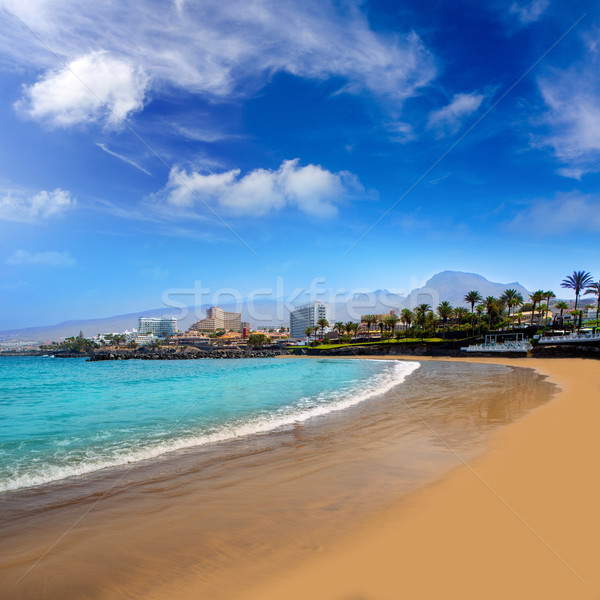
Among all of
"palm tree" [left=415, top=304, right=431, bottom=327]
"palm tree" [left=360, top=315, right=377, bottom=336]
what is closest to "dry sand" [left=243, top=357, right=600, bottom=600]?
"palm tree" [left=415, top=304, right=431, bottom=327]

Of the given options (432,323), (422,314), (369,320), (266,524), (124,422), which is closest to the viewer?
(266,524)

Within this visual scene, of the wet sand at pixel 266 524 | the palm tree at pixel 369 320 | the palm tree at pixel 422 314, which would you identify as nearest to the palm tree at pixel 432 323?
the palm tree at pixel 422 314

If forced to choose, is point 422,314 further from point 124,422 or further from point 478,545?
point 478,545

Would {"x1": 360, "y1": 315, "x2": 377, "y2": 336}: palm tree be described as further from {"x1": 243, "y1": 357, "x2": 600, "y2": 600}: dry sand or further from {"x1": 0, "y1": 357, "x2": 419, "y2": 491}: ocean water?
{"x1": 243, "y1": 357, "x2": 600, "y2": 600}: dry sand

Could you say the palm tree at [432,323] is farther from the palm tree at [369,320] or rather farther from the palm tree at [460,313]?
the palm tree at [369,320]

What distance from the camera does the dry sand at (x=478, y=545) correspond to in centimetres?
304

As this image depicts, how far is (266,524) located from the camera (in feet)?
14.2

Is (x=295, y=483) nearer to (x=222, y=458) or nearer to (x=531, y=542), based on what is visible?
(x=222, y=458)

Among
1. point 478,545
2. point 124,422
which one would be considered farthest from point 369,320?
point 478,545

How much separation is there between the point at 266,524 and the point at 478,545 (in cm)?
247

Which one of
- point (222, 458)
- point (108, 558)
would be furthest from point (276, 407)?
point (108, 558)

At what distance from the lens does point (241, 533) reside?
13.6ft

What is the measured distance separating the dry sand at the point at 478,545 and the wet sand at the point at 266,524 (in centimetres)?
2

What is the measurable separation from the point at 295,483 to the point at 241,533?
5.52 feet
